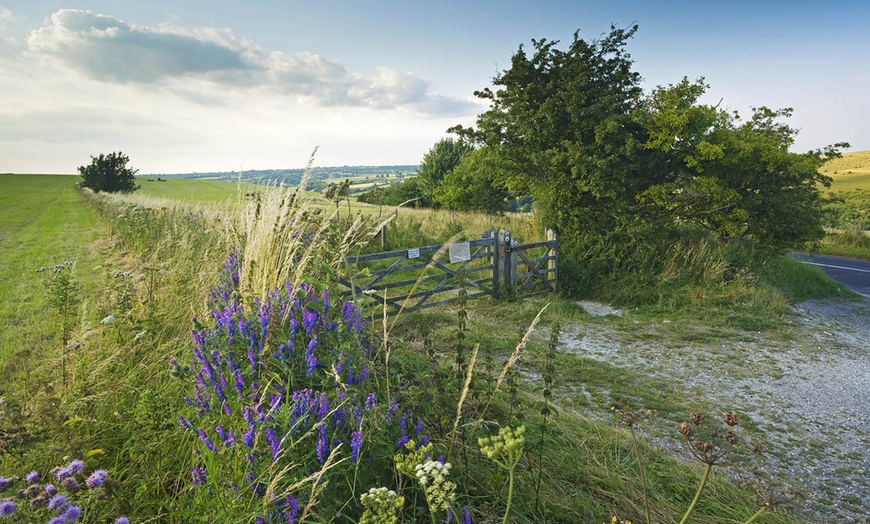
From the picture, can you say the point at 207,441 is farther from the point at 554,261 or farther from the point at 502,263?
the point at 554,261

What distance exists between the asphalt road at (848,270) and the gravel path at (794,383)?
3811 mm

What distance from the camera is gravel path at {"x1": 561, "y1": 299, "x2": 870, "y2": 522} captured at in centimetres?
335

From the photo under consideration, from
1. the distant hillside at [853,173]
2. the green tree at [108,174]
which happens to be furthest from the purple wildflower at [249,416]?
the distant hillside at [853,173]

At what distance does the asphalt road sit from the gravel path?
3811 mm

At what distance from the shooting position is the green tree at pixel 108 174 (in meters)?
32.2

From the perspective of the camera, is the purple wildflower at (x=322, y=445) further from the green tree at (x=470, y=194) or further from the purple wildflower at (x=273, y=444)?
the green tree at (x=470, y=194)

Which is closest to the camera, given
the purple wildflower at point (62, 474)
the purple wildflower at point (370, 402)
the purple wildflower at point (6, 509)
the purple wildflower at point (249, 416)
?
the purple wildflower at point (6, 509)

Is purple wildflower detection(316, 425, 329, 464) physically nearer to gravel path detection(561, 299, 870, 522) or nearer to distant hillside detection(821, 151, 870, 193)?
gravel path detection(561, 299, 870, 522)

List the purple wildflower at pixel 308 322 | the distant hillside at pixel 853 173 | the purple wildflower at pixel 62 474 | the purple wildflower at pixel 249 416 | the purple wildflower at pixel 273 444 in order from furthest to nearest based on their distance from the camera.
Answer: the distant hillside at pixel 853 173
the purple wildflower at pixel 308 322
the purple wildflower at pixel 249 416
the purple wildflower at pixel 273 444
the purple wildflower at pixel 62 474

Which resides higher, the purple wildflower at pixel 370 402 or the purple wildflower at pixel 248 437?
the purple wildflower at pixel 370 402

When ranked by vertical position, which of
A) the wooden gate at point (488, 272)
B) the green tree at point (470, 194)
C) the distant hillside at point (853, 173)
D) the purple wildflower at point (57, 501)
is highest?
the distant hillside at point (853, 173)

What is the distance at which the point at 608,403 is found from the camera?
4344mm

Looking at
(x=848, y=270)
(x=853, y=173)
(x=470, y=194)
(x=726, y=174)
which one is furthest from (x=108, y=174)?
(x=853, y=173)

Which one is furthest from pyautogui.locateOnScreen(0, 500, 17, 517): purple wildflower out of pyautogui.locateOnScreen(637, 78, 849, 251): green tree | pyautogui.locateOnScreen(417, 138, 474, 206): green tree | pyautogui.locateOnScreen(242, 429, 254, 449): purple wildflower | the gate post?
pyautogui.locateOnScreen(417, 138, 474, 206): green tree
